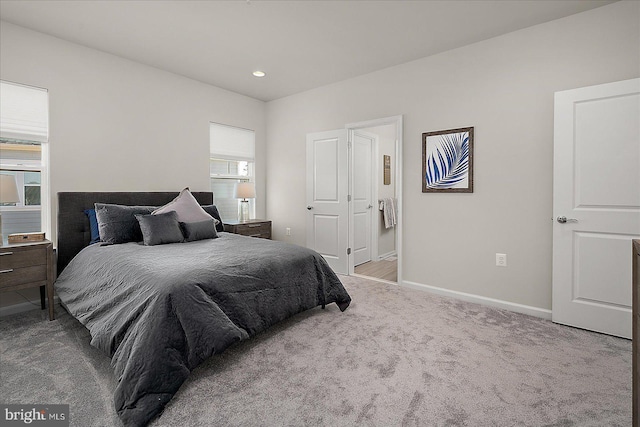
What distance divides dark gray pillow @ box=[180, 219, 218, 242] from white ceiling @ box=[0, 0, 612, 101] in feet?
6.05

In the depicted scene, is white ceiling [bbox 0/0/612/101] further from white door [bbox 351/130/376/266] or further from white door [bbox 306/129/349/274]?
white door [bbox 351/130/376/266]

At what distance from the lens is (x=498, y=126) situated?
3.09 m

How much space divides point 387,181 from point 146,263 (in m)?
4.39

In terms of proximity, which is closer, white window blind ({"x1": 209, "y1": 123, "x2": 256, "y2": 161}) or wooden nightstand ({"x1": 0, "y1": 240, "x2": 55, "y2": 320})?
wooden nightstand ({"x1": 0, "y1": 240, "x2": 55, "y2": 320})

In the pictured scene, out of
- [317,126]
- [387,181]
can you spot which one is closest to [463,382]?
[317,126]

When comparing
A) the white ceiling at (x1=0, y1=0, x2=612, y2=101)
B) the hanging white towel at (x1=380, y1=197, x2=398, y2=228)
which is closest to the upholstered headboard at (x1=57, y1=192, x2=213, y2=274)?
the white ceiling at (x1=0, y1=0, x2=612, y2=101)

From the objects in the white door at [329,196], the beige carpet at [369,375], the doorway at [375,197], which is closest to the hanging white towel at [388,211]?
the doorway at [375,197]

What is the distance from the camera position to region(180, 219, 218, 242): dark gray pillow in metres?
3.24

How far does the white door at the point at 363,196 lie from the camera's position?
482 cm

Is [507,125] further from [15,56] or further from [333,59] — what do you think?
[15,56]

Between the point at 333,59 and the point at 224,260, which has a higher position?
the point at 333,59

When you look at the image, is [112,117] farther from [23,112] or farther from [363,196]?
[363,196]

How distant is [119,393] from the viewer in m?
1.58

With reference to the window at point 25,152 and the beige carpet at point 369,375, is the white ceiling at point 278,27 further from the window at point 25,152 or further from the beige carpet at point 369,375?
the beige carpet at point 369,375
